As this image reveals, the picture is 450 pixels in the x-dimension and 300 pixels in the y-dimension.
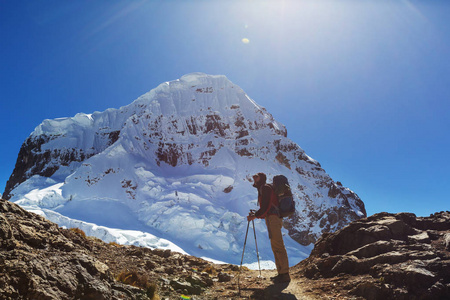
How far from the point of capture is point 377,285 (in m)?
4.52

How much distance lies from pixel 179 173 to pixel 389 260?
460 ft

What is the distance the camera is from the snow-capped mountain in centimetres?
9875

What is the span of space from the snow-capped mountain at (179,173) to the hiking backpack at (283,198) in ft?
277

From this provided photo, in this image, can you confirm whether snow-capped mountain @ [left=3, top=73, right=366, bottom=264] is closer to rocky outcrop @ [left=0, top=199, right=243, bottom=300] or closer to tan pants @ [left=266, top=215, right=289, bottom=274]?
tan pants @ [left=266, top=215, right=289, bottom=274]

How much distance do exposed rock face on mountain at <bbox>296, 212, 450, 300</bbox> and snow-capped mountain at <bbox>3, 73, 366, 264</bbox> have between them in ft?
276

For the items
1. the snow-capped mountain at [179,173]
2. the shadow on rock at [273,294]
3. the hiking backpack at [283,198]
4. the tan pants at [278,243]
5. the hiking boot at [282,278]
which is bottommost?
the shadow on rock at [273,294]

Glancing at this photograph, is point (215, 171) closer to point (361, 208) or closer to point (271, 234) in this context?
point (361, 208)

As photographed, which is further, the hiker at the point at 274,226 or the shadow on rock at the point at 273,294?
the hiker at the point at 274,226

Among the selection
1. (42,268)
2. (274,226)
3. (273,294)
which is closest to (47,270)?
(42,268)

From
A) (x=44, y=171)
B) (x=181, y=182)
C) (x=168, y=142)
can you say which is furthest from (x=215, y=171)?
(x=44, y=171)

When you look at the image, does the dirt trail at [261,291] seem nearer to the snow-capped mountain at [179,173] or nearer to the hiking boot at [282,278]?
the hiking boot at [282,278]

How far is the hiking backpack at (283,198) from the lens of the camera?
6367mm

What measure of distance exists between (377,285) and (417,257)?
4.03 feet

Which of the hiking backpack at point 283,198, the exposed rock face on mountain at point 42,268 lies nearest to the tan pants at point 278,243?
the hiking backpack at point 283,198
